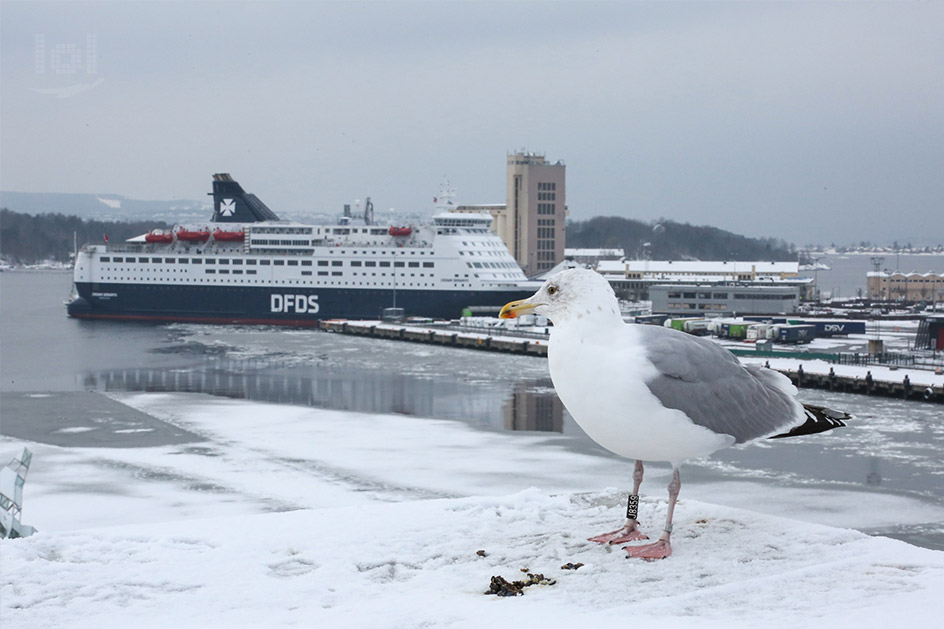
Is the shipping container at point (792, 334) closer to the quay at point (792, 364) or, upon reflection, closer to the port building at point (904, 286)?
the quay at point (792, 364)

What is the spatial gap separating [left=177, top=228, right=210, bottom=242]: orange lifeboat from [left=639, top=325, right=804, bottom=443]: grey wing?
170 feet

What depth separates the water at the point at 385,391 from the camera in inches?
550

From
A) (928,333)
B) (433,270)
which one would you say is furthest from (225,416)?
(433,270)

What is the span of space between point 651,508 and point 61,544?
3.15 m

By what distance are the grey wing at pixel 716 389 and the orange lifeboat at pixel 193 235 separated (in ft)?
170

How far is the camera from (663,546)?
14.6ft

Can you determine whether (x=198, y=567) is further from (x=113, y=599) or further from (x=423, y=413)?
(x=423, y=413)

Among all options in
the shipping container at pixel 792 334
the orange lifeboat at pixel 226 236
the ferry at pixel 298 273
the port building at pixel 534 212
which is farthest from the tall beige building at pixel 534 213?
the shipping container at pixel 792 334

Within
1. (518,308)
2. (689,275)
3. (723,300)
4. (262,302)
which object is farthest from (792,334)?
(689,275)

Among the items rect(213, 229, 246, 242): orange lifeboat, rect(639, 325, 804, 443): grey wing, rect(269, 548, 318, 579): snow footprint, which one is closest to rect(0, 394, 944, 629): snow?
rect(269, 548, 318, 579): snow footprint

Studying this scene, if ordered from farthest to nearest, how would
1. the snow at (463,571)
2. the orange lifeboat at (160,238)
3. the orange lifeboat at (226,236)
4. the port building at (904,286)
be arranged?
the port building at (904,286)
the orange lifeboat at (160,238)
the orange lifeboat at (226,236)
the snow at (463,571)

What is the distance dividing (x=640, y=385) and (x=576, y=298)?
1.53 ft

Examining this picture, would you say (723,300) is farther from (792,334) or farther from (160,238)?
(160,238)

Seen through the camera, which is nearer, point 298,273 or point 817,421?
point 817,421
